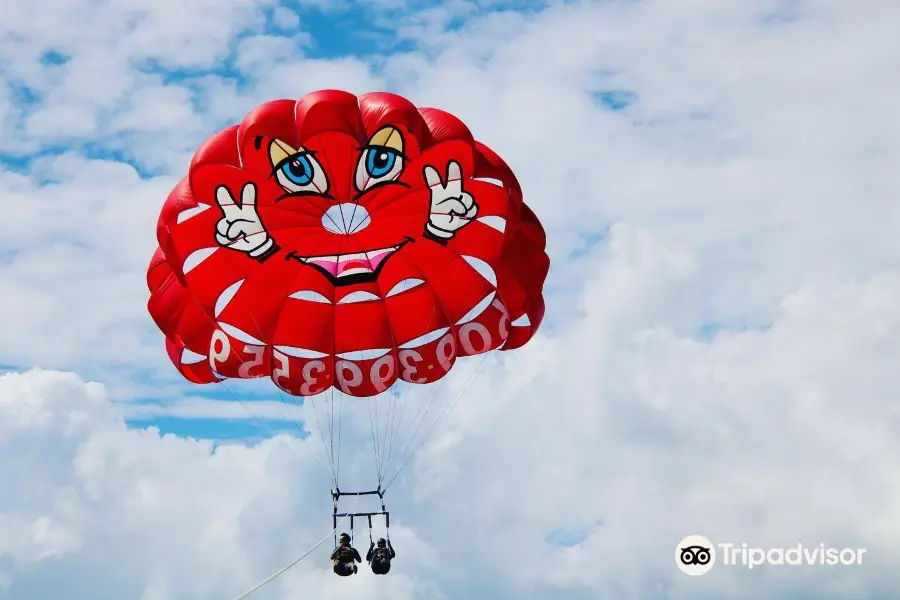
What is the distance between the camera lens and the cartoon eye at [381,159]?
81.1 ft

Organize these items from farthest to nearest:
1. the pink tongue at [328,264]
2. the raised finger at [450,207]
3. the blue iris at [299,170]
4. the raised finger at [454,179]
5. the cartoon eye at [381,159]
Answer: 1. the pink tongue at [328,264]
2. the raised finger at [450,207]
3. the raised finger at [454,179]
4. the blue iris at [299,170]
5. the cartoon eye at [381,159]

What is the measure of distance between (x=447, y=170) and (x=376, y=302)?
3.55 m

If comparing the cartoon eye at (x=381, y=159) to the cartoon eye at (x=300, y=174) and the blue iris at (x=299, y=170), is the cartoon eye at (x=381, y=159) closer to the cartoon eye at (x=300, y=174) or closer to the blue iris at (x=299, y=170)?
the cartoon eye at (x=300, y=174)

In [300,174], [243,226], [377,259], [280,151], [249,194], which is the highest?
[280,151]

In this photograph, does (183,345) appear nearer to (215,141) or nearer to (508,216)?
(215,141)

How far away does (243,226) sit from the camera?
25.8m

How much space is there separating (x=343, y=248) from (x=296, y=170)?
7.13 feet

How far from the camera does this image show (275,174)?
A: 25.2 m

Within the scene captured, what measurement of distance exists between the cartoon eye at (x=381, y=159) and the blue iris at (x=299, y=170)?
Answer: 925mm

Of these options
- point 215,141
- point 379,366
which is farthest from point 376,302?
point 215,141

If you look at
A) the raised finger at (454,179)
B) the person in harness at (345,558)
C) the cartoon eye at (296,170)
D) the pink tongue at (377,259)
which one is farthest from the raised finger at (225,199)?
the person in harness at (345,558)

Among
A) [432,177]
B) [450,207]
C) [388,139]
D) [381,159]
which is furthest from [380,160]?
[450,207]

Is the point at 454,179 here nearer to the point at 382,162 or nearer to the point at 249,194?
the point at 382,162

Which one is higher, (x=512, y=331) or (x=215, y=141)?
(x=215, y=141)
